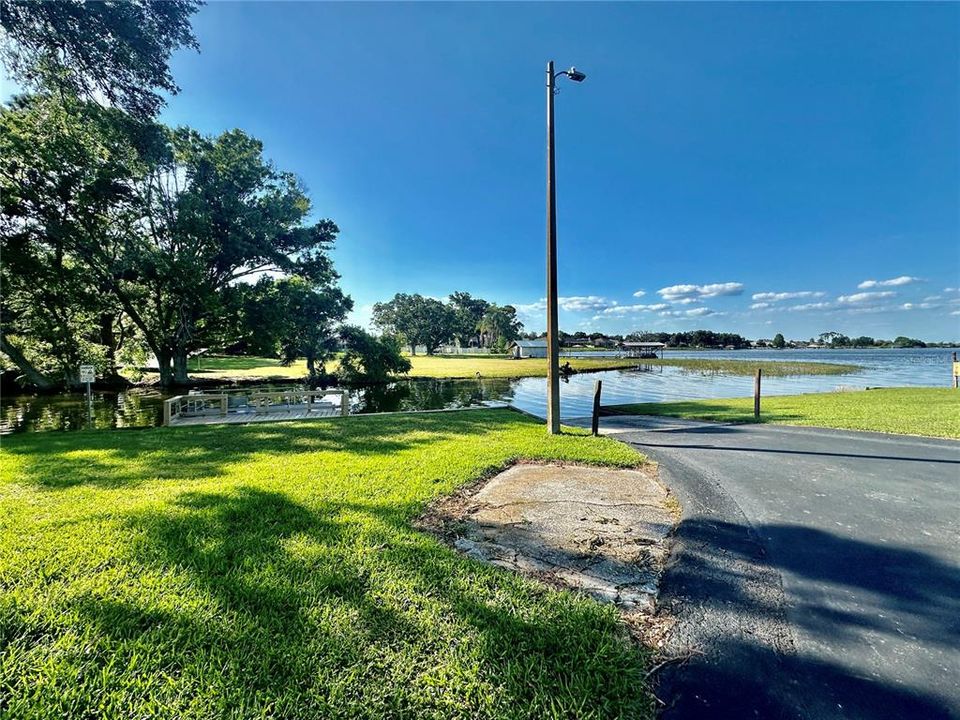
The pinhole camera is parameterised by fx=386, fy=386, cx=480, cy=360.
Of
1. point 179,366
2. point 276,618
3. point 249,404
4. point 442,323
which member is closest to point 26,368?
point 179,366

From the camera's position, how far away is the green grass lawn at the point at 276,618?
168cm

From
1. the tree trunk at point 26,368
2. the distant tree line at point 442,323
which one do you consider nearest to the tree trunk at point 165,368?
the tree trunk at point 26,368

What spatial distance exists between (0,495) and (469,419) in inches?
290

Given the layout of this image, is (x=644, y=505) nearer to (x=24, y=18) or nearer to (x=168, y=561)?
(x=168, y=561)

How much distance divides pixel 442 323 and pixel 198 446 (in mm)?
74890

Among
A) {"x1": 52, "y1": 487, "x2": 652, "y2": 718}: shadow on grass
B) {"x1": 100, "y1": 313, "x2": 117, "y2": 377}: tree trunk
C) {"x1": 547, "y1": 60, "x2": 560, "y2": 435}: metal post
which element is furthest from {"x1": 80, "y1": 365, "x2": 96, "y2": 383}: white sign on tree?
{"x1": 100, "y1": 313, "x2": 117, "y2": 377}: tree trunk

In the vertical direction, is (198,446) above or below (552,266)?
below

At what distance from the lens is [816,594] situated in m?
2.51

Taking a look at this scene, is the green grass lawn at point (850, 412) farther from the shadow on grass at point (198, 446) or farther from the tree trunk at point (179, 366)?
the tree trunk at point (179, 366)

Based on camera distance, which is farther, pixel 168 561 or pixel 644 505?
pixel 644 505

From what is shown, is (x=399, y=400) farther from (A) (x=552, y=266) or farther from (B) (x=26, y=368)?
(B) (x=26, y=368)

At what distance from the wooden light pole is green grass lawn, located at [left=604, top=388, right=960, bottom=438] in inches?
216

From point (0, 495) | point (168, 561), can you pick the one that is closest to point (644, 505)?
point (168, 561)

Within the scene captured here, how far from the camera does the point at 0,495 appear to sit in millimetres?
3953
